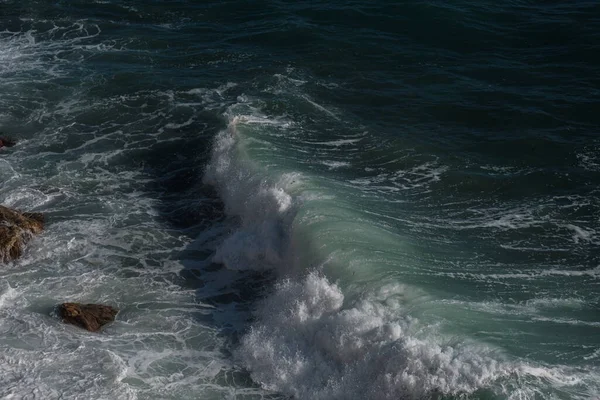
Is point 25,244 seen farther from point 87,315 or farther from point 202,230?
point 202,230

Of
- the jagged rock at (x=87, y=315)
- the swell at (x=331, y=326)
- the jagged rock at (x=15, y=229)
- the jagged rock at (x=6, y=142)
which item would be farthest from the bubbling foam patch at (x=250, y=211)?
the jagged rock at (x=6, y=142)

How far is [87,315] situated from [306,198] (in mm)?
7092

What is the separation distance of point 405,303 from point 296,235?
4.10 meters

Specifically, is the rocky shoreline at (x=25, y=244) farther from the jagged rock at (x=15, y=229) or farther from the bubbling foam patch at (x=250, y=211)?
the bubbling foam patch at (x=250, y=211)

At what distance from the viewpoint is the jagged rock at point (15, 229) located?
23.5 meters

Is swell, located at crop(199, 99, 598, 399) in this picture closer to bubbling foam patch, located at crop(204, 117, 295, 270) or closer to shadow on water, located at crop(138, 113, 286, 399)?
bubbling foam patch, located at crop(204, 117, 295, 270)

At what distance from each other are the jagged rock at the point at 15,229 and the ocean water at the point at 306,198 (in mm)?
288

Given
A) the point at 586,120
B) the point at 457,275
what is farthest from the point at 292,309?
the point at 586,120

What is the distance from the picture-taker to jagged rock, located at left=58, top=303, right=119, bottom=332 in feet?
69.2

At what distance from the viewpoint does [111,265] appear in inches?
933

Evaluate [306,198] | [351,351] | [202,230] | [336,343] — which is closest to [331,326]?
[336,343]

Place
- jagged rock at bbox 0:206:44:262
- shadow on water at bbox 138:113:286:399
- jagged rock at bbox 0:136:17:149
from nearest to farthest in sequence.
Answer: shadow on water at bbox 138:113:286:399
jagged rock at bbox 0:206:44:262
jagged rock at bbox 0:136:17:149

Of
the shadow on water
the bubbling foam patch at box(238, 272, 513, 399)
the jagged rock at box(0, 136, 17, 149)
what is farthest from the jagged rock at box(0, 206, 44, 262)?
the bubbling foam patch at box(238, 272, 513, 399)

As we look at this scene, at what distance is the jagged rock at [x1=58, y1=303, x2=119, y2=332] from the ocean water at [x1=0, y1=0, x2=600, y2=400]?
0.79 ft
